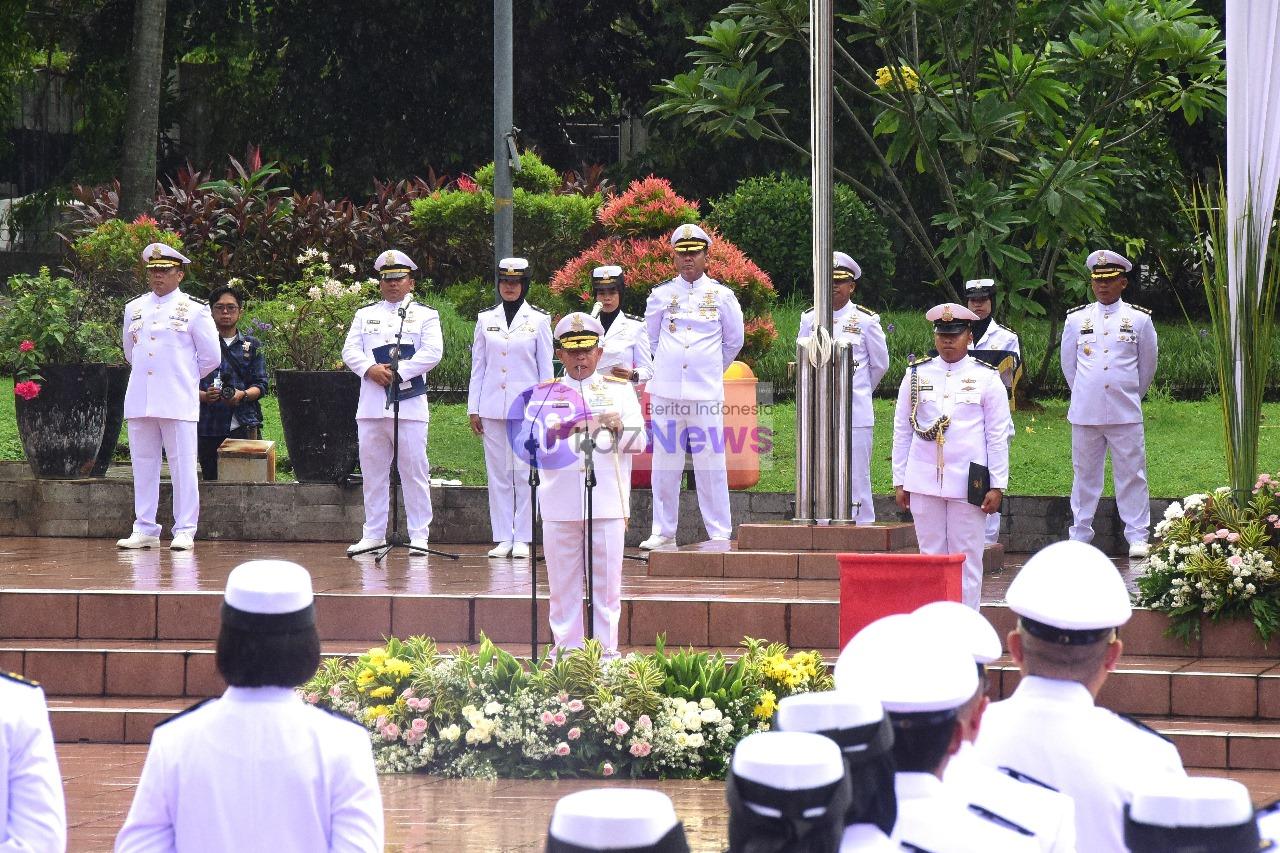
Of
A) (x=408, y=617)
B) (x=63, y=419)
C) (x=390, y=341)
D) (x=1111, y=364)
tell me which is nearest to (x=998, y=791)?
(x=408, y=617)

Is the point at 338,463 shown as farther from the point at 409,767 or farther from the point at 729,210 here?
the point at 729,210

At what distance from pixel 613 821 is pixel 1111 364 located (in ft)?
31.4

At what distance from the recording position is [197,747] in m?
3.00

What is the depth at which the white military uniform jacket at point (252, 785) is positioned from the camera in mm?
2984

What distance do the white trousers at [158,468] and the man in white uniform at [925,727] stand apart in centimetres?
917

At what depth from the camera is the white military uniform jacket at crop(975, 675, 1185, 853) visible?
303 centimetres

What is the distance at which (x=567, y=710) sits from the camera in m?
7.07

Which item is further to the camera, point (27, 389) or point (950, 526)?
point (27, 389)

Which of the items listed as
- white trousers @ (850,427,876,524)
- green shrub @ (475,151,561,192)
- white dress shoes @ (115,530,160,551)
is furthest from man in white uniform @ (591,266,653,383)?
green shrub @ (475,151,561,192)

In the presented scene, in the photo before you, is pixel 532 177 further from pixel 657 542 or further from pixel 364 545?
pixel 657 542

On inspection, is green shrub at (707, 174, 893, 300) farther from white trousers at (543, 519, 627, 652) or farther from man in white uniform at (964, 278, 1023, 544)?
white trousers at (543, 519, 627, 652)

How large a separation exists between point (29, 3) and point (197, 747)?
2425 centimetres

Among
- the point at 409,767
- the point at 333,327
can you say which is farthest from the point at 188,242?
the point at 409,767

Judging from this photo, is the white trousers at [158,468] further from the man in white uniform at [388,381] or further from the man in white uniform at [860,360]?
the man in white uniform at [860,360]
